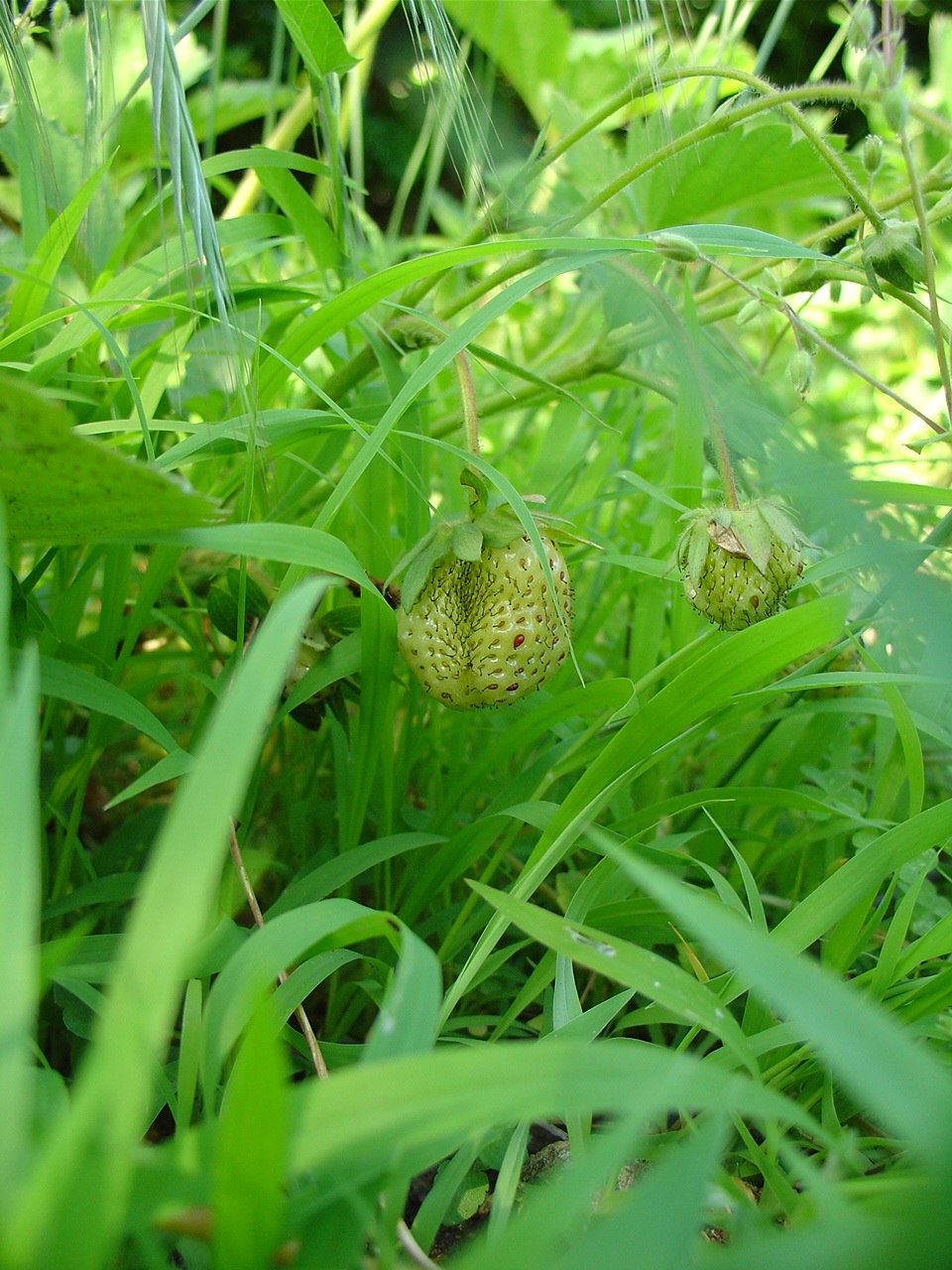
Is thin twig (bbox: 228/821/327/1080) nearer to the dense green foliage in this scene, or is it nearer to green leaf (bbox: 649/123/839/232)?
the dense green foliage

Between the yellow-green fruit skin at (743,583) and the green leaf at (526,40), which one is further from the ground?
the green leaf at (526,40)

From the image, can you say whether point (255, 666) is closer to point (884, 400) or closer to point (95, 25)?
point (95, 25)

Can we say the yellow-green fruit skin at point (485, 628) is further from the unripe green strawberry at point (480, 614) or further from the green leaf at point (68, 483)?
the green leaf at point (68, 483)

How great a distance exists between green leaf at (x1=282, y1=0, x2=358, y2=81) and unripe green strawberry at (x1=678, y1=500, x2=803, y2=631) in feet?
1.26

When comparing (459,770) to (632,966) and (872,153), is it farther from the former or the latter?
(872,153)

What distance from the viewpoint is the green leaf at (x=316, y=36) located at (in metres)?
0.58

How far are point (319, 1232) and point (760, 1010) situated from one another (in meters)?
0.27

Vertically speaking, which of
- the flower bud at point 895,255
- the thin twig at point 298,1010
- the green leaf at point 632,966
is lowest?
the thin twig at point 298,1010

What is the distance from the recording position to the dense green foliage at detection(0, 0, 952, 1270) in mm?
225

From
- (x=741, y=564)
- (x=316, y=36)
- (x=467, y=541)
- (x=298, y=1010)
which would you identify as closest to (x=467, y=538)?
(x=467, y=541)

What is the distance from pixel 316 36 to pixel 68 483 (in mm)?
400

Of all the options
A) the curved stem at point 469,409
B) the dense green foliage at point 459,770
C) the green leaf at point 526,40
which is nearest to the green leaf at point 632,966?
the dense green foliage at point 459,770

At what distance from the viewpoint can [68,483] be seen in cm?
36

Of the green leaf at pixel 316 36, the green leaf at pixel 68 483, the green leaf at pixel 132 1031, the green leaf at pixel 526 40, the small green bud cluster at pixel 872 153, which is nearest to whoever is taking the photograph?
the green leaf at pixel 132 1031
